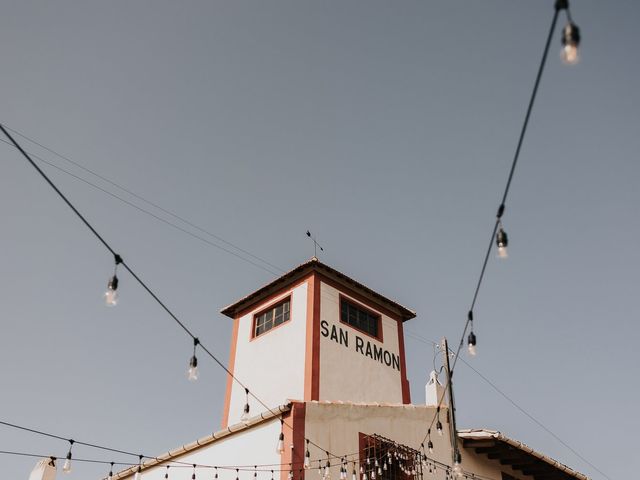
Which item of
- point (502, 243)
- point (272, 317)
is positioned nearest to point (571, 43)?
point (502, 243)

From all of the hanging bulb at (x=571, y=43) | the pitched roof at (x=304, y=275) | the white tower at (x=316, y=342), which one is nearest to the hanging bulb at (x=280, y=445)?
the white tower at (x=316, y=342)

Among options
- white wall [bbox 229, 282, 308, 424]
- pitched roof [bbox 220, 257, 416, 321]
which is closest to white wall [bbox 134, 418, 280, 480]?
white wall [bbox 229, 282, 308, 424]

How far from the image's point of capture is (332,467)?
12.8 m

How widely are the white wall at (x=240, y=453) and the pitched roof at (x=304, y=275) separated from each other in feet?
20.6

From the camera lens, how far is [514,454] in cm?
1647

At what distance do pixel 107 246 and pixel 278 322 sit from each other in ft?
39.1

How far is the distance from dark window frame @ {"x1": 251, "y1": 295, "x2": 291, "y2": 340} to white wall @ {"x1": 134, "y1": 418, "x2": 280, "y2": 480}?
5195 mm

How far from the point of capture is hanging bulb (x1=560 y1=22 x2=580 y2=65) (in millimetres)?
4043

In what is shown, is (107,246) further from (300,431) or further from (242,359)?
(242,359)

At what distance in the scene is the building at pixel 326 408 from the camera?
12.9 m

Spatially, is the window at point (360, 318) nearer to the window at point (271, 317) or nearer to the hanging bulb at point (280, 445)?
the window at point (271, 317)

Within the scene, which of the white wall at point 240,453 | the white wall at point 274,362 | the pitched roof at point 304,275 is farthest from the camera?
the pitched roof at point 304,275

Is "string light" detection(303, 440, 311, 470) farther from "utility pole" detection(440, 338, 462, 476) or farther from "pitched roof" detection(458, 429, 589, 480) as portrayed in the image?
"pitched roof" detection(458, 429, 589, 480)

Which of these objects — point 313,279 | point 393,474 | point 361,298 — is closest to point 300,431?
point 393,474
